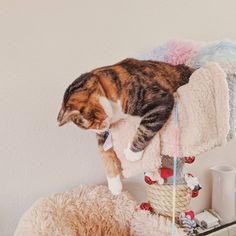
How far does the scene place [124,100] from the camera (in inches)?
30.2

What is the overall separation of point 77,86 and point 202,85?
0.91 ft

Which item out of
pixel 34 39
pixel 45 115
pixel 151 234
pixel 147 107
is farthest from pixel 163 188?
pixel 34 39

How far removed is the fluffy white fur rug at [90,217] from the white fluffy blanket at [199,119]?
0.29 metres

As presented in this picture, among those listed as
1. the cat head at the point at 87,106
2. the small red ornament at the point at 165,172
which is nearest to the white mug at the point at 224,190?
the small red ornament at the point at 165,172

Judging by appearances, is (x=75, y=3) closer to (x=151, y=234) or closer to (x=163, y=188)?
(x=163, y=188)

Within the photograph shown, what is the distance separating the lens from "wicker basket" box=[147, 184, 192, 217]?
0.94m

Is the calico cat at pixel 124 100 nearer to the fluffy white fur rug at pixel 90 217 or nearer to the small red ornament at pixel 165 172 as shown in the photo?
the small red ornament at pixel 165 172

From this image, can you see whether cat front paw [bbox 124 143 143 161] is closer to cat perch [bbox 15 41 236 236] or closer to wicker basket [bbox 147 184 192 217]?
cat perch [bbox 15 41 236 236]

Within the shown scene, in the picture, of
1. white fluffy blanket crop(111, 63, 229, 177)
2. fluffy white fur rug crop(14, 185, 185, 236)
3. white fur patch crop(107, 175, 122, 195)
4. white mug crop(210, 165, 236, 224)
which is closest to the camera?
white fluffy blanket crop(111, 63, 229, 177)

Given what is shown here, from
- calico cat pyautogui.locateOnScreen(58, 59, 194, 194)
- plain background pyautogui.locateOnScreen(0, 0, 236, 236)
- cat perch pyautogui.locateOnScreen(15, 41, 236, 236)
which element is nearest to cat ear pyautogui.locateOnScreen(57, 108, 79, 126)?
calico cat pyautogui.locateOnScreen(58, 59, 194, 194)

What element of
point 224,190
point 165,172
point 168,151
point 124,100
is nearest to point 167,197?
point 165,172

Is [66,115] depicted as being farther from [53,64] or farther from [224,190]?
[224,190]

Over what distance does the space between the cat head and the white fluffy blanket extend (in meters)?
0.09

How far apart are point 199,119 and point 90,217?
0.55m
